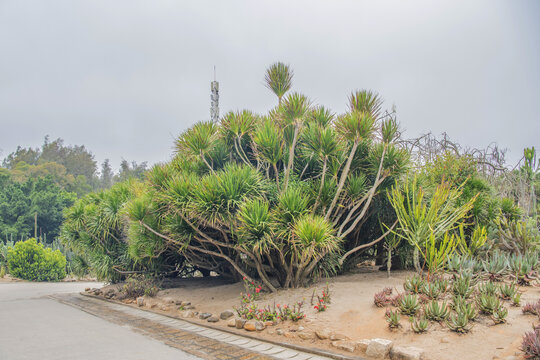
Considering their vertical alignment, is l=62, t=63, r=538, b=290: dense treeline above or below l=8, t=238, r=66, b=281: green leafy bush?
above

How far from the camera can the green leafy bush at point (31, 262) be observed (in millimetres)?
20469

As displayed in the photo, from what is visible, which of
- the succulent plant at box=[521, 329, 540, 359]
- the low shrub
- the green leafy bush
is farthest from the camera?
the green leafy bush

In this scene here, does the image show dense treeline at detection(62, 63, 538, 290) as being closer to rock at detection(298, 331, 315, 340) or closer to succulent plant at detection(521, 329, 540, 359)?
rock at detection(298, 331, 315, 340)

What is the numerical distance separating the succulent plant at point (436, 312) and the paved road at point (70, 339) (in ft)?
11.3

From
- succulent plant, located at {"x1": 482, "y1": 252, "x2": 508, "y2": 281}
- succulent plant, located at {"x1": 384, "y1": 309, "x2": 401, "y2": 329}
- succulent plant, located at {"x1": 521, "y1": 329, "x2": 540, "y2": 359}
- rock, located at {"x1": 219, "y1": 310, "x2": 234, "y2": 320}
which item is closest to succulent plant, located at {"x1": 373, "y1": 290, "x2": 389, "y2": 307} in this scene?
succulent plant, located at {"x1": 384, "y1": 309, "x2": 401, "y2": 329}

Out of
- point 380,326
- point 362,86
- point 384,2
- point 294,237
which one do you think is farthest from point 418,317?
point 384,2

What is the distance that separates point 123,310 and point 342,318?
240 inches

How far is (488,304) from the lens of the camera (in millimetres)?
5094

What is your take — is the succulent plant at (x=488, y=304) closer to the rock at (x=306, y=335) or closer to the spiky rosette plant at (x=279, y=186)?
the rock at (x=306, y=335)

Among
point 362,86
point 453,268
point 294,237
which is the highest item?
point 362,86

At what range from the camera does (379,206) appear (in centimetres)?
884

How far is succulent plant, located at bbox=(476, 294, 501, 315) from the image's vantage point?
16.6 feet

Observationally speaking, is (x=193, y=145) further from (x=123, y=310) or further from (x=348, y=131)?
(x=123, y=310)

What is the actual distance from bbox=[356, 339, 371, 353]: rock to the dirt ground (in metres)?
0.29
